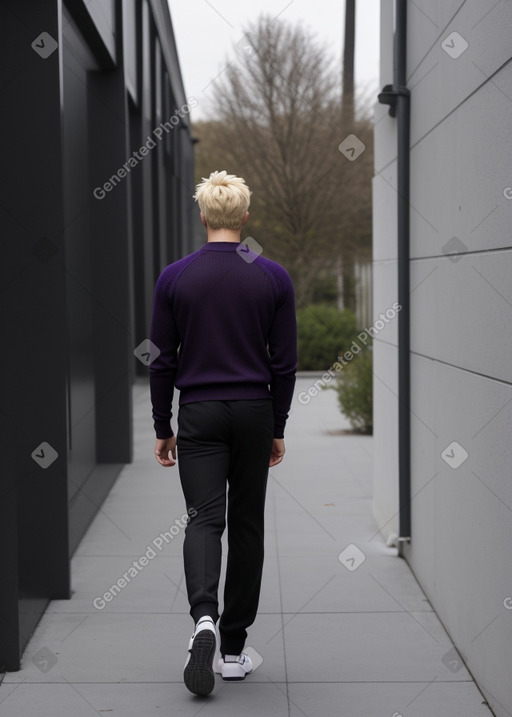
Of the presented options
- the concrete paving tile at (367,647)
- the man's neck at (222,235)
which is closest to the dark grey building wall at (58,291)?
the man's neck at (222,235)

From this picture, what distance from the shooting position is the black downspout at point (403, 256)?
5562 millimetres

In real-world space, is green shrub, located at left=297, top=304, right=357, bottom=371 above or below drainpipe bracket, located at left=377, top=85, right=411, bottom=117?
below

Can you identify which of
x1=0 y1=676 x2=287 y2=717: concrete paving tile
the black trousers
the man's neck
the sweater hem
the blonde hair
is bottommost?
x1=0 y1=676 x2=287 y2=717: concrete paving tile

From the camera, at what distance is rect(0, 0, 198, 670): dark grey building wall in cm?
454

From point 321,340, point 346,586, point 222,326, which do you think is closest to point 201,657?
point 222,326

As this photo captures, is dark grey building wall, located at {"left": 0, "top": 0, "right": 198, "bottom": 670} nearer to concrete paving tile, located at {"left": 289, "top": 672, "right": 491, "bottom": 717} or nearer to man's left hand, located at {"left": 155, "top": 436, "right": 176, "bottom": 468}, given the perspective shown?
man's left hand, located at {"left": 155, "top": 436, "right": 176, "bottom": 468}

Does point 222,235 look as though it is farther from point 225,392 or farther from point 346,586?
point 346,586

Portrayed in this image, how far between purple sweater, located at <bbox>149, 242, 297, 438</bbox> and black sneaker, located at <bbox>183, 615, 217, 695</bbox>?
761 mm

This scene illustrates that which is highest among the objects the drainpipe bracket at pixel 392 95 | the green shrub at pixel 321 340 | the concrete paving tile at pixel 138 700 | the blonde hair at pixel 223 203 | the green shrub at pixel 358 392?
the drainpipe bracket at pixel 392 95

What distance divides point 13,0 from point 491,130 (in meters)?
2.43

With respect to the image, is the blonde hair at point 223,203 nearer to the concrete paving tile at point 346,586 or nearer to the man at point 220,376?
the man at point 220,376

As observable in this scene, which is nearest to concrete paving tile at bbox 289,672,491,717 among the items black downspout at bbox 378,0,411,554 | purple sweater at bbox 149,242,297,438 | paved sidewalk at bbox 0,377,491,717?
paved sidewalk at bbox 0,377,491,717

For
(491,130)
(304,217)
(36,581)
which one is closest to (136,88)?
(36,581)

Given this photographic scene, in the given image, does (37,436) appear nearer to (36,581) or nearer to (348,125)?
(36,581)
